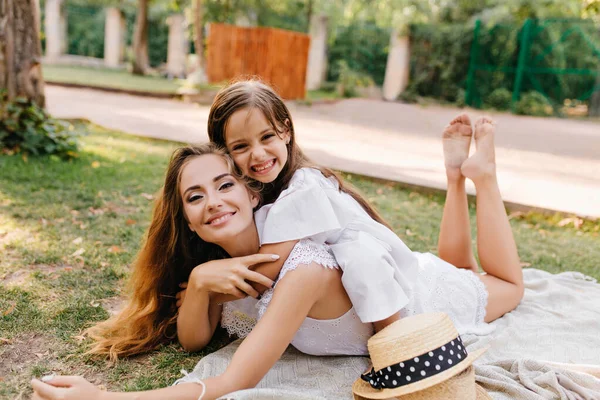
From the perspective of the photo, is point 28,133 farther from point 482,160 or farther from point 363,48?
point 363,48

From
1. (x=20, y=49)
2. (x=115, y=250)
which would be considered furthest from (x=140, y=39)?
(x=115, y=250)

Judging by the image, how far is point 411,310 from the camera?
2463 millimetres

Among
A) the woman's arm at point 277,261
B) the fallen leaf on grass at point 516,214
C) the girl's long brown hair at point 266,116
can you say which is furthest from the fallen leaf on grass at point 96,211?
the fallen leaf on grass at point 516,214

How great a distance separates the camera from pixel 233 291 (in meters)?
2.20

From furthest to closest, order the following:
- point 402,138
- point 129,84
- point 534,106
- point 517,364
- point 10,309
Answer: point 129,84, point 534,106, point 402,138, point 10,309, point 517,364

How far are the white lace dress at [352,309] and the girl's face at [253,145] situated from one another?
0.51 meters

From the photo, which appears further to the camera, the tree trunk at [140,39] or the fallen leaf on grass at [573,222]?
the tree trunk at [140,39]

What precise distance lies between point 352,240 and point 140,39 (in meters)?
22.6

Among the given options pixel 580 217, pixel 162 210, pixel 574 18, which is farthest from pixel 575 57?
pixel 162 210

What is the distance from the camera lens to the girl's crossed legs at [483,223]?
303 centimetres

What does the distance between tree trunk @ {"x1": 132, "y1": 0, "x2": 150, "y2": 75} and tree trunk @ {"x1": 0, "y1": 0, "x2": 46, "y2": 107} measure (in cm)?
1700

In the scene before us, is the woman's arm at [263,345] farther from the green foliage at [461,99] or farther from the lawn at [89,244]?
the green foliage at [461,99]

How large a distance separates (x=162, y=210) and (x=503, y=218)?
6.02 ft

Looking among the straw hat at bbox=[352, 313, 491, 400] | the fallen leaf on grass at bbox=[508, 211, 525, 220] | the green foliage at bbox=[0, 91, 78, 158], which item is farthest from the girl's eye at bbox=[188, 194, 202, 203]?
the green foliage at bbox=[0, 91, 78, 158]
